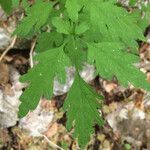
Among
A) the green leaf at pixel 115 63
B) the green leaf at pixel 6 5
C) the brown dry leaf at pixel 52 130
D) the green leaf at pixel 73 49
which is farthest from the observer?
the brown dry leaf at pixel 52 130

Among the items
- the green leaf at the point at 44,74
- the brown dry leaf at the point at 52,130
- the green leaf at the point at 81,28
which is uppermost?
the green leaf at the point at 81,28

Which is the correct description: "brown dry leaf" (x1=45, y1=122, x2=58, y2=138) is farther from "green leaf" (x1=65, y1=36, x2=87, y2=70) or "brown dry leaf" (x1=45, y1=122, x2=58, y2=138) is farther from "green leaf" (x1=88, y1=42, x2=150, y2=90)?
"green leaf" (x1=88, y1=42, x2=150, y2=90)

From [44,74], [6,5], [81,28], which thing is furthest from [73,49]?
[6,5]

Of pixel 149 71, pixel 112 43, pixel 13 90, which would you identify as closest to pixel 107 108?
pixel 149 71

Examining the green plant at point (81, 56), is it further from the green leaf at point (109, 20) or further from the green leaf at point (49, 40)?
the green leaf at point (49, 40)

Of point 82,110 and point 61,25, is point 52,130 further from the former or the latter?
point 61,25

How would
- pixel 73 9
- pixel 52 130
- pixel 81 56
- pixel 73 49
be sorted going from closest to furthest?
pixel 73 9 → pixel 73 49 → pixel 81 56 → pixel 52 130

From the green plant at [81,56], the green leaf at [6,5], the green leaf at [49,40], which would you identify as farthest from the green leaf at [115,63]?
the green leaf at [6,5]
